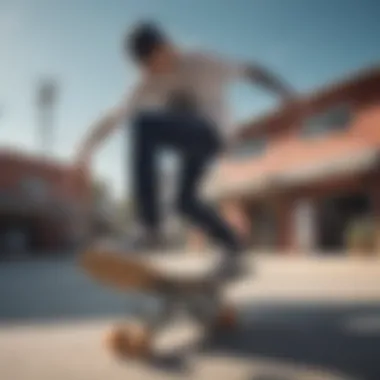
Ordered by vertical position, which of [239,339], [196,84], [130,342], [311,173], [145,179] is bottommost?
[130,342]

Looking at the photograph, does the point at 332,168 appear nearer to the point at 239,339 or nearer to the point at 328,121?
the point at 328,121

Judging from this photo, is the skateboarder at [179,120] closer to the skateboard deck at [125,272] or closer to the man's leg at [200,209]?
the man's leg at [200,209]

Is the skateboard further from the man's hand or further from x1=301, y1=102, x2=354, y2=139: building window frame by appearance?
x1=301, y1=102, x2=354, y2=139: building window frame

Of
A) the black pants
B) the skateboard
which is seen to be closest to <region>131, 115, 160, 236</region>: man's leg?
the black pants

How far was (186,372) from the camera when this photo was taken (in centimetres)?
160

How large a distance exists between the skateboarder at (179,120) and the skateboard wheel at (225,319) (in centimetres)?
25

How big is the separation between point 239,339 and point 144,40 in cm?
151

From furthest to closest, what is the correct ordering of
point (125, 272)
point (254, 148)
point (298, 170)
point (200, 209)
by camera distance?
point (254, 148)
point (298, 170)
point (200, 209)
point (125, 272)

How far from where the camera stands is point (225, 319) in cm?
232

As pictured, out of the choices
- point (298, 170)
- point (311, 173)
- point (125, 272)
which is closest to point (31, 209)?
point (298, 170)

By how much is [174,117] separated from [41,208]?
17109 mm

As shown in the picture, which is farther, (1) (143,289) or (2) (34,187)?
(2) (34,187)

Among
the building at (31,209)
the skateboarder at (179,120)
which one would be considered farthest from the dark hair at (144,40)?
the building at (31,209)

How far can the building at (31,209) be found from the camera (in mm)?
17391
